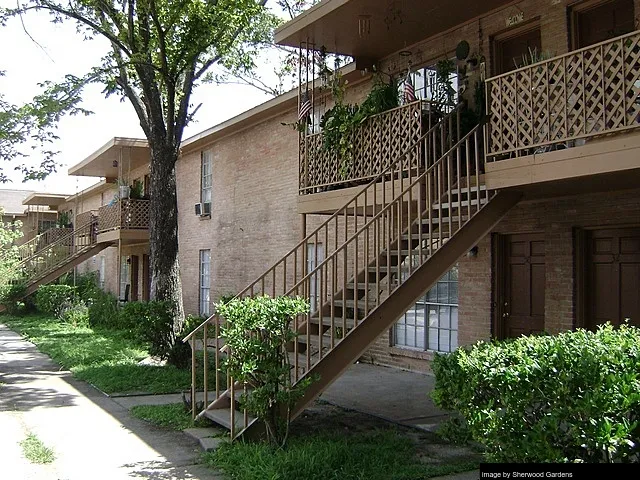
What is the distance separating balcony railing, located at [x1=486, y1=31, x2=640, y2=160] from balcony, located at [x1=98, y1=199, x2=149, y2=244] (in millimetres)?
17311

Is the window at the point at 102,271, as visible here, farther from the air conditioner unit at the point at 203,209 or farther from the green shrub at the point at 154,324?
the green shrub at the point at 154,324

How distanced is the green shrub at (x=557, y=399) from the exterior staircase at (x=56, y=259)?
77.5 ft

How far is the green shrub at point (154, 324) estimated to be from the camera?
40.3 ft

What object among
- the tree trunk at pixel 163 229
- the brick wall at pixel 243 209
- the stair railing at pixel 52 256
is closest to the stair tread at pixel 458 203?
the tree trunk at pixel 163 229

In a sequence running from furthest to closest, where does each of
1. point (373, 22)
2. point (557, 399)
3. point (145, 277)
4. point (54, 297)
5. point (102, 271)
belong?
point (102, 271), point (145, 277), point (54, 297), point (373, 22), point (557, 399)

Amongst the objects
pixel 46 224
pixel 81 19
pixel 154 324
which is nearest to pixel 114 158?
pixel 81 19

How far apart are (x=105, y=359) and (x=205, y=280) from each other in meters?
7.57

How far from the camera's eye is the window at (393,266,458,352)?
1188 cm

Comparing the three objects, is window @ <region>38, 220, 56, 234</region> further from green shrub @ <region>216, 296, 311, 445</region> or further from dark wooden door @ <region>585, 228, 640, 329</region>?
green shrub @ <region>216, 296, 311, 445</region>

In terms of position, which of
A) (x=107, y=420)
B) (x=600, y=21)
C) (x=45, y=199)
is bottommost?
(x=107, y=420)

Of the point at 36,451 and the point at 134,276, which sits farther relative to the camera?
the point at 134,276

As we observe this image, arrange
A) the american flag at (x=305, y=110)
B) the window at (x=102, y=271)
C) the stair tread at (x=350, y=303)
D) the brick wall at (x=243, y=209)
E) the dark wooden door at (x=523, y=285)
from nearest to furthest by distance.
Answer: the stair tread at (x=350, y=303) < the dark wooden door at (x=523, y=285) < the american flag at (x=305, y=110) < the brick wall at (x=243, y=209) < the window at (x=102, y=271)

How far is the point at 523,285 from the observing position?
10453 mm

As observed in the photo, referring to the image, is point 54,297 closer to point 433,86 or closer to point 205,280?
point 205,280
